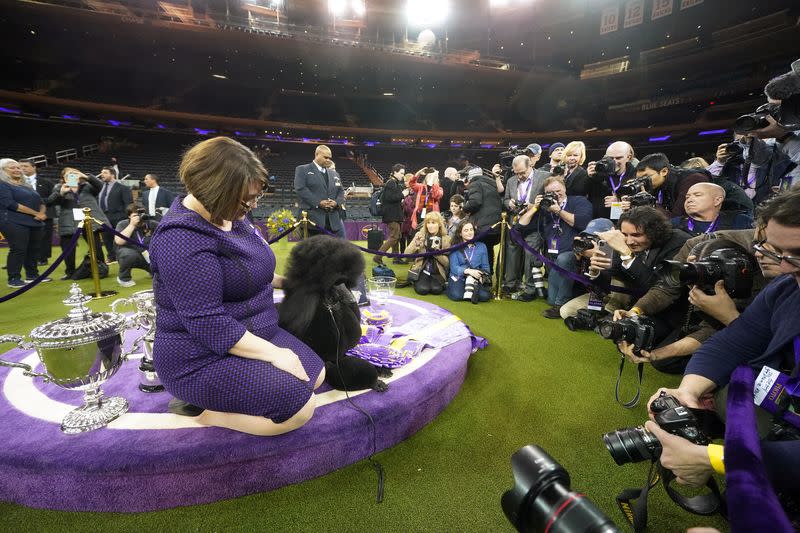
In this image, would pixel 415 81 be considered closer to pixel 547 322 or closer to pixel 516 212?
pixel 516 212

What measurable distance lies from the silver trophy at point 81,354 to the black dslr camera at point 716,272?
7.84ft

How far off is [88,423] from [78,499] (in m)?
0.30

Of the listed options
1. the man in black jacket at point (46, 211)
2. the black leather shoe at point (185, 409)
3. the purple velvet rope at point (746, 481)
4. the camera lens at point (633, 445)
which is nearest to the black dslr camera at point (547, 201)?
the camera lens at point (633, 445)

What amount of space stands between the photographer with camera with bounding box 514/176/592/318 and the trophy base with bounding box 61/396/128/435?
358 cm

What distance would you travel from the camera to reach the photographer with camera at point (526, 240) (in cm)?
431

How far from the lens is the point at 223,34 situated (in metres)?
14.9

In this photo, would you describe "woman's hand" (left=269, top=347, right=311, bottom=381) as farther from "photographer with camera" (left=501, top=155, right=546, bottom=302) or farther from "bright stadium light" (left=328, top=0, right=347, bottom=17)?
"bright stadium light" (left=328, top=0, right=347, bottom=17)

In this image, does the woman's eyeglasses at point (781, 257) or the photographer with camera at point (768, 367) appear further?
the woman's eyeglasses at point (781, 257)

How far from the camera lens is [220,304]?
1263 millimetres

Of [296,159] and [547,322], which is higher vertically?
[296,159]

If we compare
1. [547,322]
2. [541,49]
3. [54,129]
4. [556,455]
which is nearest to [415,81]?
[541,49]

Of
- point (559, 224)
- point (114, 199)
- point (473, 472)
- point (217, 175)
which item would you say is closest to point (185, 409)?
point (217, 175)

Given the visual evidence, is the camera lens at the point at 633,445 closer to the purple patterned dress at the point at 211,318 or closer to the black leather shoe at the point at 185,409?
the purple patterned dress at the point at 211,318

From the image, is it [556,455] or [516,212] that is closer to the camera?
Result: [556,455]
